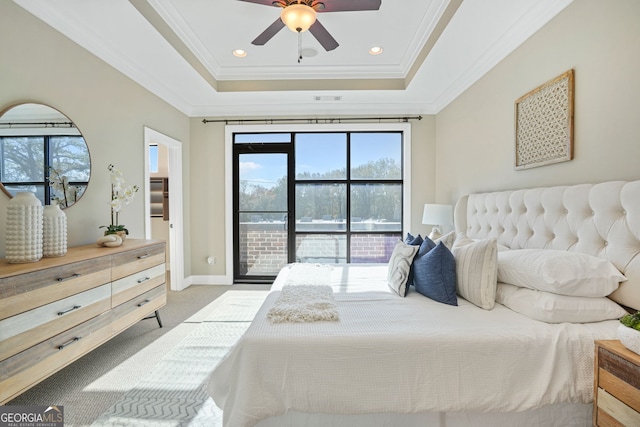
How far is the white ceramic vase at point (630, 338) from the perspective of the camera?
1021 mm

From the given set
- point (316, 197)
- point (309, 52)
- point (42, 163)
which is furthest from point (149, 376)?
point (309, 52)

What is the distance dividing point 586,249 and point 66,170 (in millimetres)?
3567

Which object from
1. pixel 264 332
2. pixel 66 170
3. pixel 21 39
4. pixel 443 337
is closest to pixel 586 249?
pixel 443 337

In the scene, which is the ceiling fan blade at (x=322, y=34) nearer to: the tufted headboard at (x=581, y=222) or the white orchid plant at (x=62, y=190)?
the tufted headboard at (x=581, y=222)

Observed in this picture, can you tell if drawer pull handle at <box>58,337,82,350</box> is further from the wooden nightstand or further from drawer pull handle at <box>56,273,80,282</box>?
the wooden nightstand

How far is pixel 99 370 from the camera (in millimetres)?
2029

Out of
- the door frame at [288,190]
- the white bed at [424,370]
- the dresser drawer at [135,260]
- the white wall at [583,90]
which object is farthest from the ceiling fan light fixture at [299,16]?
the door frame at [288,190]

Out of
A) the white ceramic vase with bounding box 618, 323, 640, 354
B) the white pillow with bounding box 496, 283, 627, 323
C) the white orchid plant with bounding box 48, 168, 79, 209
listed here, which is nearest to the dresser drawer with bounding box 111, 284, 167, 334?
the white orchid plant with bounding box 48, 168, 79, 209

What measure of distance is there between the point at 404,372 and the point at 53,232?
230cm

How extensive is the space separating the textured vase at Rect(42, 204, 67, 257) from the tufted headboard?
323cm

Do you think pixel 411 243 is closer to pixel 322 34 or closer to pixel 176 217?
pixel 322 34

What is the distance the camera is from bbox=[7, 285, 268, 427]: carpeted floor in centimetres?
161

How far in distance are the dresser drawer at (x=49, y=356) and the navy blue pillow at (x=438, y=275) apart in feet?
7.33

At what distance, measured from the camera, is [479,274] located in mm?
1645
